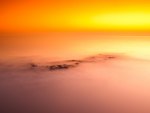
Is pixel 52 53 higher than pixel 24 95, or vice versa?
pixel 52 53

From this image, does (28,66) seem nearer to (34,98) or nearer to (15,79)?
(15,79)

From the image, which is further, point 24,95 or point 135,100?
point 24,95

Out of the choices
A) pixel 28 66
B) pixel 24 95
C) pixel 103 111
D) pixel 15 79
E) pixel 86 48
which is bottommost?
pixel 103 111

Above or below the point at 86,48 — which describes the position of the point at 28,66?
below

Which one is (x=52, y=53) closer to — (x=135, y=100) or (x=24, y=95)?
(x=24, y=95)

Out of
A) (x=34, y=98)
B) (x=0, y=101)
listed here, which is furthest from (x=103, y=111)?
(x=0, y=101)

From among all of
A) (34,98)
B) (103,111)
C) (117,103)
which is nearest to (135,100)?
(117,103)

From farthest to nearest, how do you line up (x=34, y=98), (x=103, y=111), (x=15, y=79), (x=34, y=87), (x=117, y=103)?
(x=15, y=79)
(x=34, y=87)
(x=34, y=98)
(x=117, y=103)
(x=103, y=111)

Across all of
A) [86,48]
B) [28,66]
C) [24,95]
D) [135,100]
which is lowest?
[135,100]

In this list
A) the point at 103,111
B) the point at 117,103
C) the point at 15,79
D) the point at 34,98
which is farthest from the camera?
the point at 15,79
